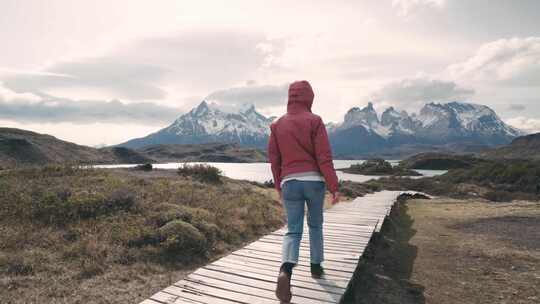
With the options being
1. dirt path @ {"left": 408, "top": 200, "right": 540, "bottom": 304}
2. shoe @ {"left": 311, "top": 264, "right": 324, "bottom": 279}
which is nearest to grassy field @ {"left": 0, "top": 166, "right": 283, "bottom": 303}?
shoe @ {"left": 311, "top": 264, "right": 324, "bottom": 279}

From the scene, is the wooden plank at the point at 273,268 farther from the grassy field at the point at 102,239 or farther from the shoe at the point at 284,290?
the grassy field at the point at 102,239

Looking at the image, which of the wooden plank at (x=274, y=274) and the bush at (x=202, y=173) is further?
the bush at (x=202, y=173)

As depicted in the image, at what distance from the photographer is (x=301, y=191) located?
5.74m

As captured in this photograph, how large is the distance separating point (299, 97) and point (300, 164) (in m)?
1.15

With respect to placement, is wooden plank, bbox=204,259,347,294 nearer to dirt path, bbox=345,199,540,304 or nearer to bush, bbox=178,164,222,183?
dirt path, bbox=345,199,540,304

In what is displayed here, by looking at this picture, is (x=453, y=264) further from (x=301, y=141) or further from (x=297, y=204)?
(x=301, y=141)

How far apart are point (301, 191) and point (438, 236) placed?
10685 mm

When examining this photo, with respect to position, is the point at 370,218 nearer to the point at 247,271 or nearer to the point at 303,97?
the point at 247,271

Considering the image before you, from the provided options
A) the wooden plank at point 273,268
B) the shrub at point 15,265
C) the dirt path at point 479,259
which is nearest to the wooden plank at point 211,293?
the wooden plank at point 273,268

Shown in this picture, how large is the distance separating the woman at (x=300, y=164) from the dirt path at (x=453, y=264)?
218 centimetres

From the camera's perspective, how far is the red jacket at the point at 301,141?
5.61 metres

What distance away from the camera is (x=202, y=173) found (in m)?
25.3

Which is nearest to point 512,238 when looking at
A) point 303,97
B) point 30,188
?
point 303,97

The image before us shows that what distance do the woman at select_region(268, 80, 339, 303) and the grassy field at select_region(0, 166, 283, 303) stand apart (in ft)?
10.8
